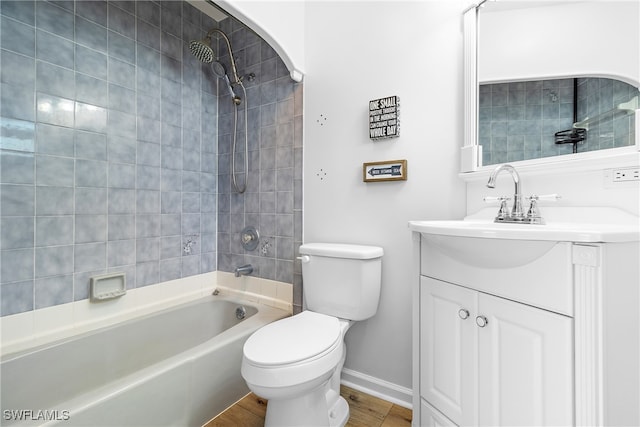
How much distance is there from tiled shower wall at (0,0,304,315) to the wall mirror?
5.84 ft

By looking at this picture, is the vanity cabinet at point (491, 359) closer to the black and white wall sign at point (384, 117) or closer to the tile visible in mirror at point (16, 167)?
the black and white wall sign at point (384, 117)

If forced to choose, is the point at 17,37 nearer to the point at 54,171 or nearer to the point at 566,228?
the point at 54,171

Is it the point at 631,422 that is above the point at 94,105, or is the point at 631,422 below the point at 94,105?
below

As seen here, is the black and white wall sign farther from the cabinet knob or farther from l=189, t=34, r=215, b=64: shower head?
l=189, t=34, r=215, b=64: shower head

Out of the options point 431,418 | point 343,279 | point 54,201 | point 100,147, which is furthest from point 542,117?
point 54,201

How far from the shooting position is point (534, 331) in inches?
30.3

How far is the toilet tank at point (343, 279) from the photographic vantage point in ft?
4.61

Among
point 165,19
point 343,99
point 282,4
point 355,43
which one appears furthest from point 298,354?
point 165,19

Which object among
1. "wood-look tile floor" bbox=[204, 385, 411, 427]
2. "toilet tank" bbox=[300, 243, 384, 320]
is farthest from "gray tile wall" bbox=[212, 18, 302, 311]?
"wood-look tile floor" bbox=[204, 385, 411, 427]

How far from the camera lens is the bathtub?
3.23 ft

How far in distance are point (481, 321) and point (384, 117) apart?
1.05 m

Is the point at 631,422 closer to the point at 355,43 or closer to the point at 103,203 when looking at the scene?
the point at 355,43

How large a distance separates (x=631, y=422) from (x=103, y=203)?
2253mm

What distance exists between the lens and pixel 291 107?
1.84m
